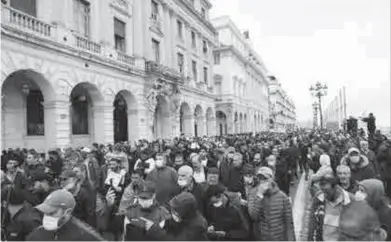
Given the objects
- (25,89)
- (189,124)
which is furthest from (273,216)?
(189,124)

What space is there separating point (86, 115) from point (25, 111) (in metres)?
3.64

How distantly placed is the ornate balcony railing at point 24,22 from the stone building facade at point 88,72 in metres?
0.03

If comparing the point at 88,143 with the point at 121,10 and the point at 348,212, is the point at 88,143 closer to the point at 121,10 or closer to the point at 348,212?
the point at 121,10

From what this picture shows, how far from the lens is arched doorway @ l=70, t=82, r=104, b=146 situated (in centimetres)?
1652

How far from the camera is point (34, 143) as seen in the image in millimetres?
13992

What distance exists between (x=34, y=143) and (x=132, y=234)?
12.4 metres

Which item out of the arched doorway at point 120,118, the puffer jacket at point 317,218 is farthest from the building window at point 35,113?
the puffer jacket at point 317,218

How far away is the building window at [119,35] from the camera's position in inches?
747

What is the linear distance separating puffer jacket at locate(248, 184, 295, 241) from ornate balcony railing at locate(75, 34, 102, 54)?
13247 mm

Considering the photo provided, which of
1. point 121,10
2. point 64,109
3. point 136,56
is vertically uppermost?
point 121,10

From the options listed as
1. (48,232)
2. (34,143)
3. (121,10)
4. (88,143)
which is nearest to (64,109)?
(34,143)

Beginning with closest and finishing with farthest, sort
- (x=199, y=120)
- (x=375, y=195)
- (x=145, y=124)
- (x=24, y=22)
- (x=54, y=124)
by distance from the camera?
(x=375, y=195)
(x=24, y=22)
(x=54, y=124)
(x=145, y=124)
(x=199, y=120)

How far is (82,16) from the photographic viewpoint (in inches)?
647

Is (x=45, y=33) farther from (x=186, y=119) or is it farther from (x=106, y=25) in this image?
(x=186, y=119)
